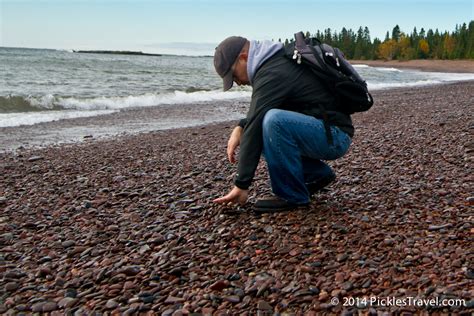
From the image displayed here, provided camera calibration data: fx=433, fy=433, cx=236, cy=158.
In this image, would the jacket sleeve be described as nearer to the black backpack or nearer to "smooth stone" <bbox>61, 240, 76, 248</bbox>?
the black backpack

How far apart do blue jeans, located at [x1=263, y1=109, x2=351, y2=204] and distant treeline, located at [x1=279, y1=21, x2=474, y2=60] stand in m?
104

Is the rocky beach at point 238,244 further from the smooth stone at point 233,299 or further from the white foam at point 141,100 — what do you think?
the white foam at point 141,100

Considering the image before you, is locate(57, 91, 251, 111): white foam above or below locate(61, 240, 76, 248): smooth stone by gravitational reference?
above

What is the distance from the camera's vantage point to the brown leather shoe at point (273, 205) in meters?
4.27

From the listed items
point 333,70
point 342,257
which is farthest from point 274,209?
point 333,70

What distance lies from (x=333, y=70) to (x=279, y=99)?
1.74ft

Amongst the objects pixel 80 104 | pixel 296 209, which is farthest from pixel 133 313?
pixel 80 104

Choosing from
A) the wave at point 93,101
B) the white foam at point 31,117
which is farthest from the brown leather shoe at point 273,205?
the wave at point 93,101

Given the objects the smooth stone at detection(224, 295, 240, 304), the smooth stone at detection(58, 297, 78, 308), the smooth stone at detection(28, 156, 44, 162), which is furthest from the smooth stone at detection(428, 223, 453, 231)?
the smooth stone at detection(28, 156, 44, 162)

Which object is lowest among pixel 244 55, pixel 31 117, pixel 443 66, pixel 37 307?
pixel 37 307

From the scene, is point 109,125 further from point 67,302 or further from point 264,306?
point 264,306

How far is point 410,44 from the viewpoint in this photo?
122 meters

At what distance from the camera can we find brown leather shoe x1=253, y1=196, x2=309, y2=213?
427cm

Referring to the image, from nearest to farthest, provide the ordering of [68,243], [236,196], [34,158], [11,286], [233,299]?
[233,299], [11,286], [68,243], [236,196], [34,158]
